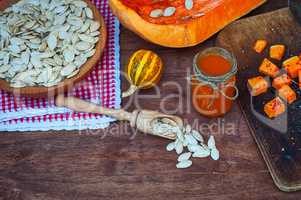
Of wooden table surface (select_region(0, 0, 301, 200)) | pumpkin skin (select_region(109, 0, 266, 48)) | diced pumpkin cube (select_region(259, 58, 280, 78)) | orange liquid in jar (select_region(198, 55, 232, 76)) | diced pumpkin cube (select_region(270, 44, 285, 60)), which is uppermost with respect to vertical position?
pumpkin skin (select_region(109, 0, 266, 48))

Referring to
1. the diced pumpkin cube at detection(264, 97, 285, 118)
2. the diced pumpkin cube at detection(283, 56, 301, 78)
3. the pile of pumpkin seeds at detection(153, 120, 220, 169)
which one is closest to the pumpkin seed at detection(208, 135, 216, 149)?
the pile of pumpkin seeds at detection(153, 120, 220, 169)

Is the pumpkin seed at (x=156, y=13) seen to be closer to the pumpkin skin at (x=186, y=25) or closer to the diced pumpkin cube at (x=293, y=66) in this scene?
the pumpkin skin at (x=186, y=25)

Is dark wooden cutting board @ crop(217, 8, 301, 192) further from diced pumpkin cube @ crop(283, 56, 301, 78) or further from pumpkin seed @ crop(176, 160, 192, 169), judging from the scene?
pumpkin seed @ crop(176, 160, 192, 169)

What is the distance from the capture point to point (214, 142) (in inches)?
37.0

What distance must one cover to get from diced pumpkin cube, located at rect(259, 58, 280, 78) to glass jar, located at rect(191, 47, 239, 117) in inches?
3.5

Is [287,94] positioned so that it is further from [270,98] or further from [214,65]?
[214,65]

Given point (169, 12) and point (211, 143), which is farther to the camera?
point (169, 12)

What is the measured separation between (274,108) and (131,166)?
0.34 m

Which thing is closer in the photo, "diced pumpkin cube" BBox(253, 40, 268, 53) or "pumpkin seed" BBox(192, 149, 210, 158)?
"pumpkin seed" BBox(192, 149, 210, 158)

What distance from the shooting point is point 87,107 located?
97cm

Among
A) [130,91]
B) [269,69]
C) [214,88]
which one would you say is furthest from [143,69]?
[269,69]

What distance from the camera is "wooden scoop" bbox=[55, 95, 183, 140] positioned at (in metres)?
0.94

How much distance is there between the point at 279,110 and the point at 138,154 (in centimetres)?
32

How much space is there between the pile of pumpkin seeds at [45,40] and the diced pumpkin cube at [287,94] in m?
0.43
